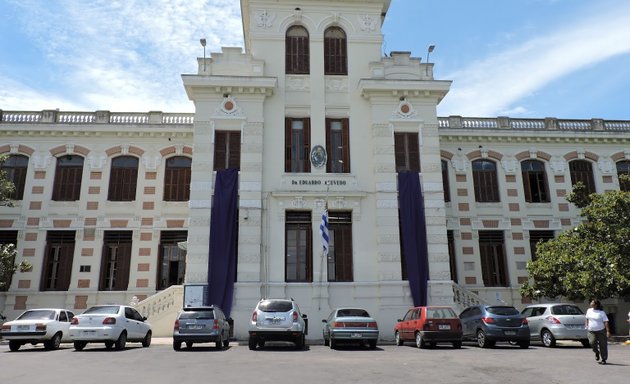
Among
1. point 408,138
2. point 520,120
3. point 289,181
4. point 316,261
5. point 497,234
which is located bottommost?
point 316,261

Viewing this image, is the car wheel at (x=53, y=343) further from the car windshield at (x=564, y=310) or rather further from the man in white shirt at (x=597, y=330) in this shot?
the car windshield at (x=564, y=310)

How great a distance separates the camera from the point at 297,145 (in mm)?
25047

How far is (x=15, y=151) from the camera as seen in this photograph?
29719 millimetres

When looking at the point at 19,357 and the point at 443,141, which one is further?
the point at 443,141

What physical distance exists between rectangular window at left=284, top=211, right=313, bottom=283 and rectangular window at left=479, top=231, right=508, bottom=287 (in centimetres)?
1246

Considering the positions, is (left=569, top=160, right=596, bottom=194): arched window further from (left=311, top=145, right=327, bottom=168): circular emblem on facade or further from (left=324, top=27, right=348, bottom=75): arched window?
(left=311, top=145, right=327, bottom=168): circular emblem on facade

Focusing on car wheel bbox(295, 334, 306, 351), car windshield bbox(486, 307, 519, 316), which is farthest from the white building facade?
car wheel bbox(295, 334, 306, 351)

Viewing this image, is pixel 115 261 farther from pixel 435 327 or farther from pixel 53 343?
pixel 435 327

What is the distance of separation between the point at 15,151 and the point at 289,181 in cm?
1828

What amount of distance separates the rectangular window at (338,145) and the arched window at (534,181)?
13.6 meters

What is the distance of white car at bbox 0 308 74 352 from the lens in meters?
17.5

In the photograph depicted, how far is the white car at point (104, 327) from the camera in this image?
1683 centimetres

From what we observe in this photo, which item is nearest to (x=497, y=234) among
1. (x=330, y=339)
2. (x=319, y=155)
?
(x=319, y=155)

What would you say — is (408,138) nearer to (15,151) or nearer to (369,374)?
(369,374)
